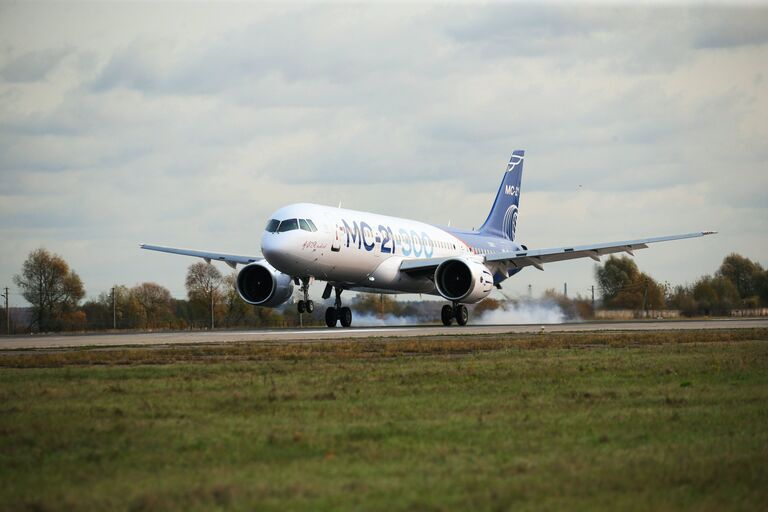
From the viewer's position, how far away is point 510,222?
62469 mm

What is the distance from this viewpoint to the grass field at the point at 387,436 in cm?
863

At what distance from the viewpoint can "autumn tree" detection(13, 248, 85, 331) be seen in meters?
73.0

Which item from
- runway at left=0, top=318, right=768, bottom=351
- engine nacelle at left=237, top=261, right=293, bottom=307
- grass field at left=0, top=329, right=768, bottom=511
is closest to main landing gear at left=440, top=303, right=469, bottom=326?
engine nacelle at left=237, top=261, right=293, bottom=307

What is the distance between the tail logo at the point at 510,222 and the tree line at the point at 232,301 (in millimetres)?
6138

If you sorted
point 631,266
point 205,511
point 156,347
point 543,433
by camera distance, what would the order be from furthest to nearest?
point 631,266 → point 156,347 → point 543,433 → point 205,511

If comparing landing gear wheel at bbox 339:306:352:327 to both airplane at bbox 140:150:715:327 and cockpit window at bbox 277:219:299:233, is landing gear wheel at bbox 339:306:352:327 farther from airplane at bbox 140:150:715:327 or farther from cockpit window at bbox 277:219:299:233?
cockpit window at bbox 277:219:299:233

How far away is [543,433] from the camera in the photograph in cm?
1161

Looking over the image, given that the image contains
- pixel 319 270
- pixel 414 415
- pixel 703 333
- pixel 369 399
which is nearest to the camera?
pixel 414 415

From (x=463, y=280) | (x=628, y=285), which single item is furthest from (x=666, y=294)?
(x=463, y=280)

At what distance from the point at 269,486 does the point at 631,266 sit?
195ft

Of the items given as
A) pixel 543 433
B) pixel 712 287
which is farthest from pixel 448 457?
pixel 712 287

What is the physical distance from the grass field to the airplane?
2051 centimetres

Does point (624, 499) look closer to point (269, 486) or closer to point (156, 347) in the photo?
point (269, 486)

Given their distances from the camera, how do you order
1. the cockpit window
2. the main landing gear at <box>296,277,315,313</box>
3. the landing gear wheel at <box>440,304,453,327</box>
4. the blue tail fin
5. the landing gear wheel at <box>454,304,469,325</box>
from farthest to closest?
the blue tail fin
the landing gear wheel at <box>440,304,453,327</box>
the landing gear wheel at <box>454,304,469,325</box>
the main landing gear at <box>296,277,315,313</box>
the cockpit window
